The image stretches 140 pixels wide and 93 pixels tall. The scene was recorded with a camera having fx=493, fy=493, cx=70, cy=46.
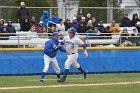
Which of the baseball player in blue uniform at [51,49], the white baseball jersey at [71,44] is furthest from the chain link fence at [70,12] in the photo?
the baseball player in blue uniform at [51,49]

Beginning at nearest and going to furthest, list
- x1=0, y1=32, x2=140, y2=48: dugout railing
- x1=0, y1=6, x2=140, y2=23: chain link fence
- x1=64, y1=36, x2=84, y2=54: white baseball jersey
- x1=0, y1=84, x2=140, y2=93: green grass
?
x1=0, y1=84, x2=140, y2=93: green grass, x1=64, y1=36, x2=84, y2=54: white baseball jersey, x1=0, y1=32, x2=140, y2=48: dugout railing, x1=0, y1=6, x2=140, y2=23: chain link fence

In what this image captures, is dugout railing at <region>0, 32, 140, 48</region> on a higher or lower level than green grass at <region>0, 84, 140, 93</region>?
higher

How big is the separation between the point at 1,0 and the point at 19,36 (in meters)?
20.3

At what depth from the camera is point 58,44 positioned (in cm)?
1917

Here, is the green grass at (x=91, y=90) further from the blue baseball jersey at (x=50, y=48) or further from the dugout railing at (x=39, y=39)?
the dugout railing at (x=39, y=39)

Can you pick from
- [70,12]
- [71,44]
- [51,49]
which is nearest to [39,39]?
[70,12]

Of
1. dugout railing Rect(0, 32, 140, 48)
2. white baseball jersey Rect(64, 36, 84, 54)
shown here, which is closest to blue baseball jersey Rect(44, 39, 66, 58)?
white baseball jersey Rect(64, 36, 84, 54)

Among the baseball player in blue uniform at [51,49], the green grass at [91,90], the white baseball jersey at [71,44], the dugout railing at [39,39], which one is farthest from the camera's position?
the dugout railing at [39,39]

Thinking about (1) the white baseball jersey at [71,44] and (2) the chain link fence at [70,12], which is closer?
(1) the white baseball jersey at [71,44]

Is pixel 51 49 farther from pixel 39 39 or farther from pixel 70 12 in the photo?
pixel 70 12

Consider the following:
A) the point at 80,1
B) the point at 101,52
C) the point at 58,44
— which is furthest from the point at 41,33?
the point at 80,1

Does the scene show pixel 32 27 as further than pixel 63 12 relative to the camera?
No

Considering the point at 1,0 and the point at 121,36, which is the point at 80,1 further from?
the point at 121,36

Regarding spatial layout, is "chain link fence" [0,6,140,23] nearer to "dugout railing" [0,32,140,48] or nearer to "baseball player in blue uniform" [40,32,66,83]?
"dugout railing" [0,32,140,48]
